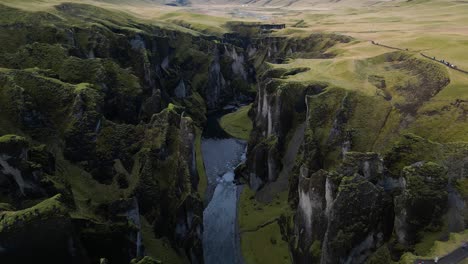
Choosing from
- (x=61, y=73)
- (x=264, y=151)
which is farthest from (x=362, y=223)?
(x=61, y=73)

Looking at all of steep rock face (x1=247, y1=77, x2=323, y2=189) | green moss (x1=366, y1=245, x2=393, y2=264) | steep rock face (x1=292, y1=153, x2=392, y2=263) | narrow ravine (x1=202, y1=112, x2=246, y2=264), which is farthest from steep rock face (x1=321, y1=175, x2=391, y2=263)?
steep rock face (x1=247, y1=77, x2=323, y2=189)

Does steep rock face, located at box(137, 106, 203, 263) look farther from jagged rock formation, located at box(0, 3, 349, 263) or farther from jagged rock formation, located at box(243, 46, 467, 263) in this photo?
jagged rock formation, located at box(243, 46, 467, 263)

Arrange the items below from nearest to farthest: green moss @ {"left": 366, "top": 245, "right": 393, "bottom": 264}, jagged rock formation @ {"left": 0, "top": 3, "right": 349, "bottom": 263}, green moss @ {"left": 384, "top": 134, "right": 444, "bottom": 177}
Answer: green moss @ {"left": 366, "top": 245, "right": 393, "bottom": 264}, jagged rock formation @ {"left": 0, "top": 3, "right": 349, "bottom": 263}, green moss @ {"left": 384, "top": 134, "right": 444, "bottom": 177}

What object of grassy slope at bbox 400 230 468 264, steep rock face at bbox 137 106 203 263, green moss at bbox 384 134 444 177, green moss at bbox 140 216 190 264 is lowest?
green moss at bbox 140 216 190 264

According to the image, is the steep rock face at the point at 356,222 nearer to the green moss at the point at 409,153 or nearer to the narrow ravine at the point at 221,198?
the green moss at the point at 409,153

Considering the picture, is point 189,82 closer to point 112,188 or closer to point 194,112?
point 194,112

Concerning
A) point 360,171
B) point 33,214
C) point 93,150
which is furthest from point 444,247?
point 93,150

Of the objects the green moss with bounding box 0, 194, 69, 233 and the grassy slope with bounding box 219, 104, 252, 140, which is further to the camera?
the grassy slope with bounding box 219, 104, 252, 140
